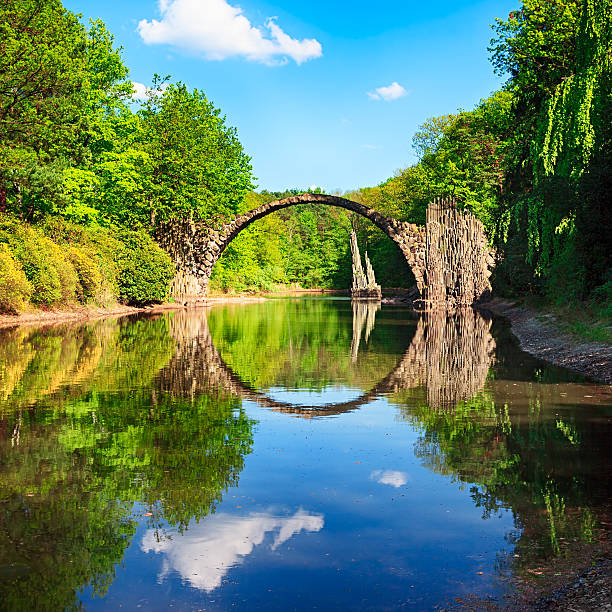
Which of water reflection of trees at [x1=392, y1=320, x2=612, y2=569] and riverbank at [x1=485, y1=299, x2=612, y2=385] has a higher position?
riverbank at [x1=485, y1=299, x2=612, y2=385]

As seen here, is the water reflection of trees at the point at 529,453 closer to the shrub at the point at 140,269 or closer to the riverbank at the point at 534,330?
the riverbank at the point at 534,330

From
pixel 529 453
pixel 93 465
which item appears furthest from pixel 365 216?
Answer: pixel 93 465

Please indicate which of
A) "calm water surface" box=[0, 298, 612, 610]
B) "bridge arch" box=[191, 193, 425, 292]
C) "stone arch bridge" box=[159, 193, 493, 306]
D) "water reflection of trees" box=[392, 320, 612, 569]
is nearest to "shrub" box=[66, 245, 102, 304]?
"stone arch bridge" box=[159, 193, 493, 306]

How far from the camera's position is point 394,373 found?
15031mm

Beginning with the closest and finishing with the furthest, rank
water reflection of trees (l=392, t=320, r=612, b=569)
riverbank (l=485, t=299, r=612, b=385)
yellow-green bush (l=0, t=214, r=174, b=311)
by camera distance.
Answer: water reflection of trees (l=392, t=320, r=612, b=569), riverbank (l=485, t=299, r=612, b=385), yellow-green bush (l=0, t=214, r=174, b=311)

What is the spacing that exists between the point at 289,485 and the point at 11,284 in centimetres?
2290

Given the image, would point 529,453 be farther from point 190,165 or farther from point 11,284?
point 190,165

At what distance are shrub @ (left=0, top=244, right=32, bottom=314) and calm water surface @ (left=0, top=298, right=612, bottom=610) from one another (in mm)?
12777

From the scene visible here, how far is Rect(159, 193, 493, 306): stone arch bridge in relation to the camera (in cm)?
4384

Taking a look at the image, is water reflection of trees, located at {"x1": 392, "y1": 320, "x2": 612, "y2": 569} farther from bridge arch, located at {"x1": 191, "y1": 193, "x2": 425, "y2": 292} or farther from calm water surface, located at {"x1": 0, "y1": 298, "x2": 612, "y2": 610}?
bridge arch, located at {"x1": 191, "y1": 193, "x2": 425, "y2": 292}

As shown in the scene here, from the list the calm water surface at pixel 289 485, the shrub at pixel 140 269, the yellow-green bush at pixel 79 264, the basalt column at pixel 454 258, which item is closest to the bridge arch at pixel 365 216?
the basalt column at pixel 454 258

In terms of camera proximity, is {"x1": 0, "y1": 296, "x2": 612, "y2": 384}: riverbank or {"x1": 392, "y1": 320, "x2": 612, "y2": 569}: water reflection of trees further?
{"x1": 0, "y1": 296, "x2": 612, "y2": 384}: riverbank

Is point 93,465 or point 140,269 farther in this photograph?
point 140,269

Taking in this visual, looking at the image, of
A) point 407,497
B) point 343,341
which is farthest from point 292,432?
point 343,341
